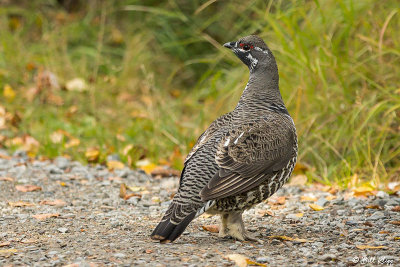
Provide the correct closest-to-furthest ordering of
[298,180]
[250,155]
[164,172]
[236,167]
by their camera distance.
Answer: [236,167] < [250,155] < [298,180] < [164,172]

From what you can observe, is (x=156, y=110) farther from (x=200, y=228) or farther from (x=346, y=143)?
(x=200, y=228)

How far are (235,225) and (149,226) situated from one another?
0.75 m

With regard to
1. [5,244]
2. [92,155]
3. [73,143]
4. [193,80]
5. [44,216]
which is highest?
[193,80]

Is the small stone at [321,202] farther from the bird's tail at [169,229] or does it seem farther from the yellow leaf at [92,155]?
the yellow leaf at [92,155]

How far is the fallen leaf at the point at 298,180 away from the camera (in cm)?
633

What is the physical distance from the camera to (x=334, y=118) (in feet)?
21.6

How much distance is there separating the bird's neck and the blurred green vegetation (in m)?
1.48

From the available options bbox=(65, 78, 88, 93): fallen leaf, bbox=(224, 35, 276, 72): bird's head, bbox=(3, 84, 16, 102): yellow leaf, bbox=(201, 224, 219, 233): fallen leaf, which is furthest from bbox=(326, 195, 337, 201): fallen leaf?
bbox=(3, 84, 16, 102): yellow leaf

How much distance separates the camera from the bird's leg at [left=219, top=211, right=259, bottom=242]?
4426 mm

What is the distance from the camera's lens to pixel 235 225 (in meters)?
4.45

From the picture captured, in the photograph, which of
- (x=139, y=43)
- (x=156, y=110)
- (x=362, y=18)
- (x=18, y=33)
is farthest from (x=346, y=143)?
(x=18, y=33)

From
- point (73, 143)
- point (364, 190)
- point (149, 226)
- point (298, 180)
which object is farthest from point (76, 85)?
point (364, 190)

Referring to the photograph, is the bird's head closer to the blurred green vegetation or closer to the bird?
the bird

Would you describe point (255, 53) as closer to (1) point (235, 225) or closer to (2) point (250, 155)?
(2) point (250, 155)
